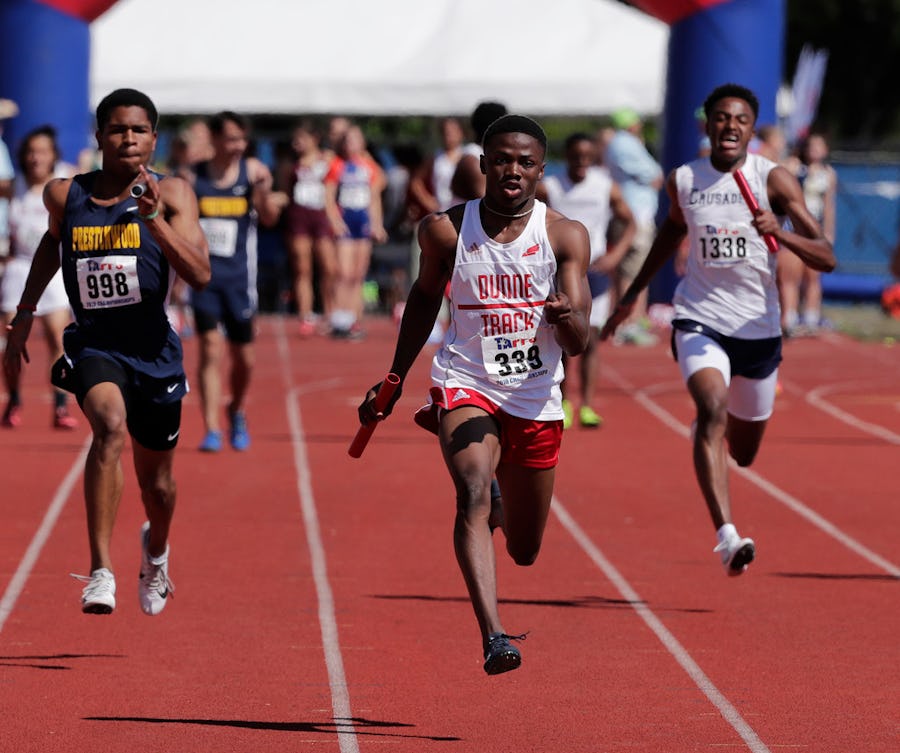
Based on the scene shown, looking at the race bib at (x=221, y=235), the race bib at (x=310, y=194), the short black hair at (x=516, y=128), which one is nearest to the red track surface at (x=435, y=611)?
the race bib at (x=221, y=235)

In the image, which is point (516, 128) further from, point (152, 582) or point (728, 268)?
point (728, 268)

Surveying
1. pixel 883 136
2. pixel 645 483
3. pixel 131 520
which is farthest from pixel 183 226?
pixel 883 136

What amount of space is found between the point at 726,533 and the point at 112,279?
258 centimetres

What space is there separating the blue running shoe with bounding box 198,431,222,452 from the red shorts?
6.18m

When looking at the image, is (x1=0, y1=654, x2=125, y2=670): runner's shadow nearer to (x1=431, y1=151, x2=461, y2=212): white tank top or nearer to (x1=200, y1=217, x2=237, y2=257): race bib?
(x1=200, y1=217, x2=237, y2=257): race bib

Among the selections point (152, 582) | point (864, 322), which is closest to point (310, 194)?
point (864, 322)

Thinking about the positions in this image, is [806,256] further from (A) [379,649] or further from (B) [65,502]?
(B) [65,502]

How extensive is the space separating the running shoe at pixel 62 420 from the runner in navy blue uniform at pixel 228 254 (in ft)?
4.41

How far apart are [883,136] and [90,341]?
4530 cm

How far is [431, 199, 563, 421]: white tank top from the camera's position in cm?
628

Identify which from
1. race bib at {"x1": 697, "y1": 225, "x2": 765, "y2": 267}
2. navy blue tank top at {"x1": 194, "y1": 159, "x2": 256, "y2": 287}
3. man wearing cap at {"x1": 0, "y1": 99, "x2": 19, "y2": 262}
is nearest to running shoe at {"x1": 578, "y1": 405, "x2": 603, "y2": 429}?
navy blue tank top at {"x1": 194, "y1": 159, "x2": 256, "y2": 287}

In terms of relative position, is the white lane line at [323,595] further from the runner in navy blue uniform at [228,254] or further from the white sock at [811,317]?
the white sock at [811,317]

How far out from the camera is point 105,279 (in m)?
7.05

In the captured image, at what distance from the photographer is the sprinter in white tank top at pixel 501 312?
6.22 metres
